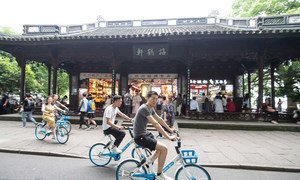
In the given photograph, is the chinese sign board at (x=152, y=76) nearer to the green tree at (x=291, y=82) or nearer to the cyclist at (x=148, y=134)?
the green tree at (x=291, y=82)

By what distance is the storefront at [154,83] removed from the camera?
1752 cm

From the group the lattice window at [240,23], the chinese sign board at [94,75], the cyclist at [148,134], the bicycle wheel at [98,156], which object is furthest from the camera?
the chinese sign board at [94,75]

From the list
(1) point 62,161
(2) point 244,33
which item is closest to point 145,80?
(2) point 244,33

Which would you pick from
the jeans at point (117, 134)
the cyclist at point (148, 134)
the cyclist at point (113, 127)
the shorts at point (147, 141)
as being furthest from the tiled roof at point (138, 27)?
the shorts at point (147, 141)

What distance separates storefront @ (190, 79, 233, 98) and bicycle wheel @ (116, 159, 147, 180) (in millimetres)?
13470

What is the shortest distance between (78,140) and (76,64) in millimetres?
10851

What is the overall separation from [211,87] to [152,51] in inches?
250

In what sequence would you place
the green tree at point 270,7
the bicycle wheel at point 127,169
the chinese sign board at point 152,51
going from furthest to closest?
the green tree at point 270,7, the chinese sign board at point 152,51, the bicycle wheel at point 127,169

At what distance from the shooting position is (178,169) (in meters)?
4.14

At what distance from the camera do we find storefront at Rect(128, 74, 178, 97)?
17516 millimetres

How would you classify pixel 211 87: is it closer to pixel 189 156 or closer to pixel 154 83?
pixel 154 83

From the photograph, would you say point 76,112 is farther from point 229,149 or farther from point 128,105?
point 229,149

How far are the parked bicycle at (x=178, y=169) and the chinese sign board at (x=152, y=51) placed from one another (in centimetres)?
955

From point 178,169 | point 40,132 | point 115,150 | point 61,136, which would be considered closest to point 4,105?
point 40,132
